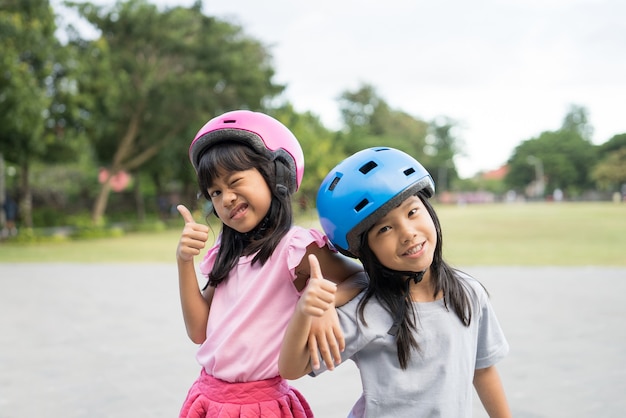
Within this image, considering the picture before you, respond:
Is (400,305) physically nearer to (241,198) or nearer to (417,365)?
(417,365)

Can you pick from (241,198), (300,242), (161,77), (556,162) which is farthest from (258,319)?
(556,162)

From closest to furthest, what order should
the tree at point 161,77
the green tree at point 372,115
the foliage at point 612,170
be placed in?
the tree at point 161,77
the foliage at point 612,170
the green tree at point 372,115

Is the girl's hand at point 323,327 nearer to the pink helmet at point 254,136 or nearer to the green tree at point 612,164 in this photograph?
the pink helmet at point 254,136

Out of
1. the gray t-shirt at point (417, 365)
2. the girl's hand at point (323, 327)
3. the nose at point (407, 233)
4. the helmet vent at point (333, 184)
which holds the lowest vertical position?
the gray t-shirt at point (417, 365)

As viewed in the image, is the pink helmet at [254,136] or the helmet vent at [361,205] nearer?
the helmet vent at [361,205]

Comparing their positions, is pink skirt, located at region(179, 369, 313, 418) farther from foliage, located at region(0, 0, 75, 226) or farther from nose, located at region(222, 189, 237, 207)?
foliage, located at region(0, 0, 75, 226)

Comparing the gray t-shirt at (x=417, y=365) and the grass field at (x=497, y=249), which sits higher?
the gray t-shirt at (x=417, y=365)

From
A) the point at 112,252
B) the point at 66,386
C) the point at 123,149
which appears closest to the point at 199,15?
the point at 123,149

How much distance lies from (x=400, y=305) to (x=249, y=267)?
525 millimetres

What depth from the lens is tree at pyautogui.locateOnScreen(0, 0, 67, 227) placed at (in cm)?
1750

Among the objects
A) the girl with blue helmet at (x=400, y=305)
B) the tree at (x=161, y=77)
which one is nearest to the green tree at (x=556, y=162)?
the tree at (x=161, y=77)

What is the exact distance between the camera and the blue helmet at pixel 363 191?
1790 millimetres

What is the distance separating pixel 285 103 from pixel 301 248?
115 feet

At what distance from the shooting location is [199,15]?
27344 millimetres
